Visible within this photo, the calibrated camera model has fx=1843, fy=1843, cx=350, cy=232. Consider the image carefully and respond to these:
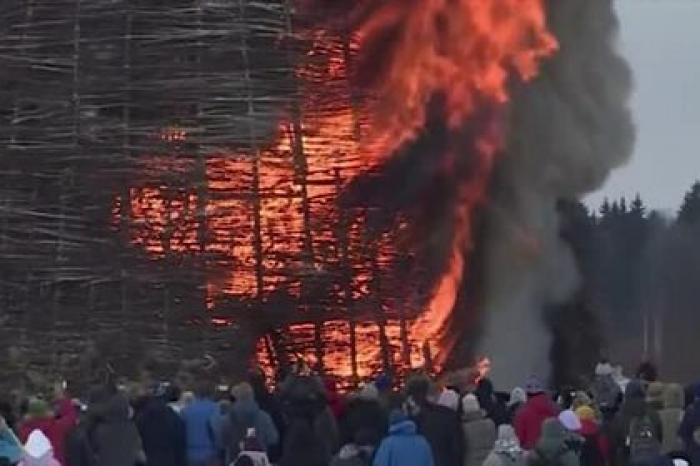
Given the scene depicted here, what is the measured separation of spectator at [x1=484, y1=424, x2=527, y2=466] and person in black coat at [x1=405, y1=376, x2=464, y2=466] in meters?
1.65

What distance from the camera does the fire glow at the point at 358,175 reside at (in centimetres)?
2498

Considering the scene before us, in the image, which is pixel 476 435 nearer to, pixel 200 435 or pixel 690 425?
pixel 690 425

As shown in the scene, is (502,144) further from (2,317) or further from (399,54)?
(2,317)

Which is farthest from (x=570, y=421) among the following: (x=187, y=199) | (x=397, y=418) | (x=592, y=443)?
(x=187, y=199)

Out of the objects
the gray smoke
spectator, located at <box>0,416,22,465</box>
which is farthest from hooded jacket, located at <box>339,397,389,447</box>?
the gray smoke

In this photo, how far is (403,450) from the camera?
13.5 metres

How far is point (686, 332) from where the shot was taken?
59438mm

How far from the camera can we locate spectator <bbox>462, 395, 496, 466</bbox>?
1540cm

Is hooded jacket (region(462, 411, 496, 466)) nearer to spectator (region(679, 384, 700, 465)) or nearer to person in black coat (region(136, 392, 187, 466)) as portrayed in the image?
spectator (region(679, 384, 700, 465))

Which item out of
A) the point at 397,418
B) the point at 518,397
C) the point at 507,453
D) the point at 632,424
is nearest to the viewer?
the point at 507,453

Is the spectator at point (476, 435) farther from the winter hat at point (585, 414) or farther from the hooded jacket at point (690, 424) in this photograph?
the hooded jacket at point (690, 424)

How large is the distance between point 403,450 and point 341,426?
10.1 ft

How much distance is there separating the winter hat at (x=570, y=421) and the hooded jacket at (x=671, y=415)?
2.72ft

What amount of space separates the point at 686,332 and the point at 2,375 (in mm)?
38416
